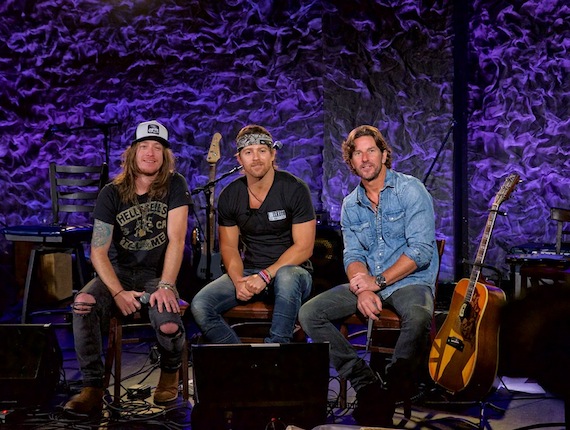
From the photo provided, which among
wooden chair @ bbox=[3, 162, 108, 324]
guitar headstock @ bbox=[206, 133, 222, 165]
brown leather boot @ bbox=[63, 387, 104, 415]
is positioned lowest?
brown leather boot @ bbox=[63, 387, 104, 415]

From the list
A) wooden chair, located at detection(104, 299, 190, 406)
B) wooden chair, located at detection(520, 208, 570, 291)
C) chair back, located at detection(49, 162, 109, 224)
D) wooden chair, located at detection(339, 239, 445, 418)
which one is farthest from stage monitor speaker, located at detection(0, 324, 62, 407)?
wooden chair, located at detection(520, 208, 570, 291)

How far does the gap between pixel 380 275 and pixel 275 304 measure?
1.94ft

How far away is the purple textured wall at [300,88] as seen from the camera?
573 cm

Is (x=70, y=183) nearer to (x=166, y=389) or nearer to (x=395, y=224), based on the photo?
(x=166, y=389)

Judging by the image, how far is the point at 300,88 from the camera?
20.6ft

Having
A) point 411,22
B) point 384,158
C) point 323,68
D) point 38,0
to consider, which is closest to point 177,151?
point 323,68

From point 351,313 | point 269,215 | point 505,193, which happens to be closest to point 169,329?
point 269,215

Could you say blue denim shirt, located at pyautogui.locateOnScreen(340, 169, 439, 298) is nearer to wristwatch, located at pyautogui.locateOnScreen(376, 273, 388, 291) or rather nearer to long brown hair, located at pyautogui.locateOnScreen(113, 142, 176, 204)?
wristwatch, located at pyautogui.locateOnScreen(376, 273, 388, 291)

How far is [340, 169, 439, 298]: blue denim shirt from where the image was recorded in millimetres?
3211

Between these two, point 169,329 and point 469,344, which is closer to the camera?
point 469,344

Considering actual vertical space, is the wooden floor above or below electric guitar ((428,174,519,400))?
below

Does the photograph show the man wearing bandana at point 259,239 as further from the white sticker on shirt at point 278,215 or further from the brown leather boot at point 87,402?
the brown leather boot at point 87,402

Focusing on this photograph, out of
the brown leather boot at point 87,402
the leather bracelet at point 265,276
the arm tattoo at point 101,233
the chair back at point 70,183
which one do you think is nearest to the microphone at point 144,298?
the arm tattoo at point 101,233

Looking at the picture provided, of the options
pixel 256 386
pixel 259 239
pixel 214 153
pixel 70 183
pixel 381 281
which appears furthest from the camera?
pixel 214 153
